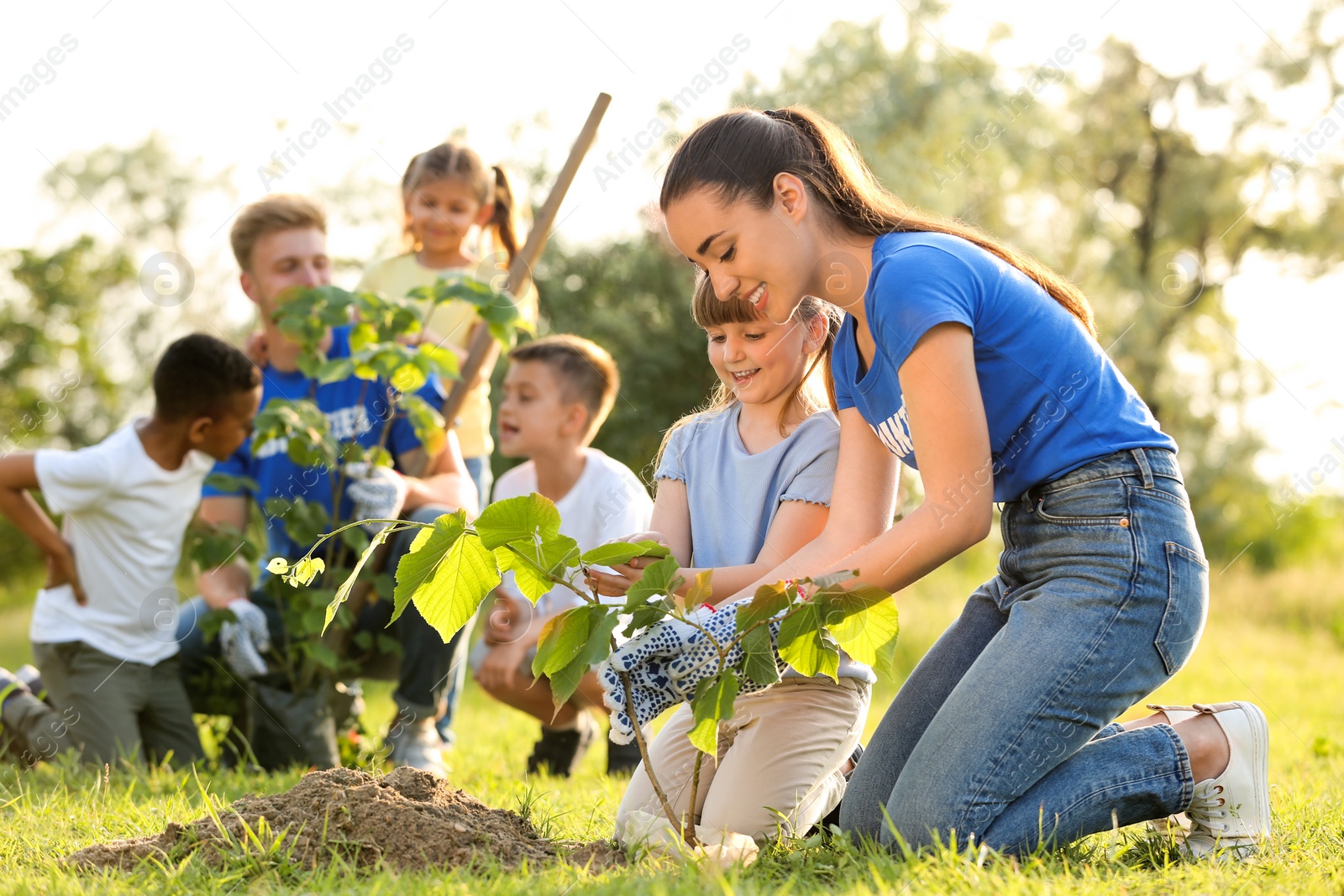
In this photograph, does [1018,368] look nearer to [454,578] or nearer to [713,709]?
[713,709]

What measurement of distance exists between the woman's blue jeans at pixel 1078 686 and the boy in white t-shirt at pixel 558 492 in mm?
1845

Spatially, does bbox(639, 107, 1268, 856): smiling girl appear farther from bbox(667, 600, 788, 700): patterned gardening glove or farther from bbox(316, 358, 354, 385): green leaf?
bbox(316, 358, 354, 385): green leaf

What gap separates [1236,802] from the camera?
86.7 inches

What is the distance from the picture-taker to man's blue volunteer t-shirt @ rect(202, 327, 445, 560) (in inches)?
155

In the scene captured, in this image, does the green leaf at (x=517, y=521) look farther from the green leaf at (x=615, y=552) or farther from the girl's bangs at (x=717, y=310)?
the girl's bangs at (x=717, y=310)

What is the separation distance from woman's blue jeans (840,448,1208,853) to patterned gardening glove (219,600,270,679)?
2195 mm

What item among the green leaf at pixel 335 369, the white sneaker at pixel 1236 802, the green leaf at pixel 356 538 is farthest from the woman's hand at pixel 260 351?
the white sneaker at pixel 1236 802

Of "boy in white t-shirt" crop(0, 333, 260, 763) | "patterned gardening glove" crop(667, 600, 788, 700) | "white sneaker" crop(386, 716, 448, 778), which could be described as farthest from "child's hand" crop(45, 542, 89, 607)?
"patterned gardening glove" crop(667, 600, 788, 700)

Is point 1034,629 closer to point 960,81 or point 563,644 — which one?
point 563,644

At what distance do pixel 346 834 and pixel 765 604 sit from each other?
0.92m

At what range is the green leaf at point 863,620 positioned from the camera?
1974mm

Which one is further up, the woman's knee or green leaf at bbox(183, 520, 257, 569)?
green leaf at bbox(183, 520, 257, 569)

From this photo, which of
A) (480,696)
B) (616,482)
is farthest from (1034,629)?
(480,696)

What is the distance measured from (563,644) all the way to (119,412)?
→ 56.0ft
